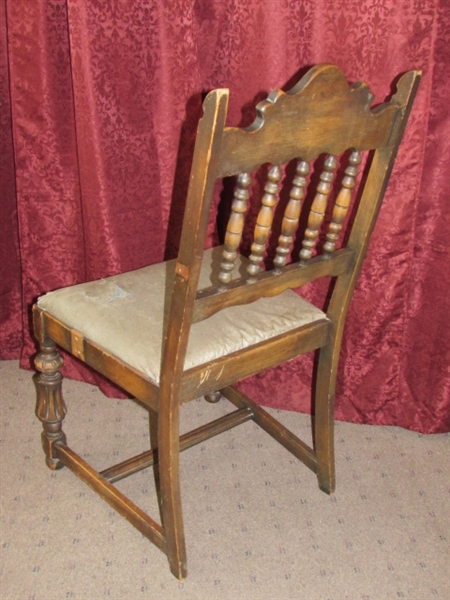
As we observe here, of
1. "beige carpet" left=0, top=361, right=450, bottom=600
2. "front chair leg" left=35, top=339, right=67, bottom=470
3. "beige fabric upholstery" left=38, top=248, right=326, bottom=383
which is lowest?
"beige carpet" left=0, top=361, right=450, bottom=600

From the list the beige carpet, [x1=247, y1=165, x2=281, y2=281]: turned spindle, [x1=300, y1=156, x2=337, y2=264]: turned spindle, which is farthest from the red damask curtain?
[x1=247, y1=165, x2=281, y2=281]: turned spindle

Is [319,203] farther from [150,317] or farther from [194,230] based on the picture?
[150,317]

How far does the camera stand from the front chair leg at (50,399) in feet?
5.36

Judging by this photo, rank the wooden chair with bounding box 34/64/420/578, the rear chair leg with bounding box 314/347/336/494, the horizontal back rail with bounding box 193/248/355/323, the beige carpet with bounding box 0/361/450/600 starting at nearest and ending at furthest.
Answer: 1. the wooden chair with bounding box 34/64/420/578
2. the horizontal back rail with bounding box 193/248/355/323
3. the beige carpet with bounding box 0/361/450/600
4. the rear chair leg with bounding box 314/347/336/494

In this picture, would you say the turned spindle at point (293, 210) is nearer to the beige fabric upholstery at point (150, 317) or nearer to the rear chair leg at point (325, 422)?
the beige fabric upholstery at point (150, 317)

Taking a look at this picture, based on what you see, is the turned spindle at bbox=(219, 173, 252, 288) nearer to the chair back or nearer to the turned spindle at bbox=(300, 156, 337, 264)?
the chair back

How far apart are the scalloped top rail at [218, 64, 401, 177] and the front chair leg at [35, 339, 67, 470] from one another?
748mm

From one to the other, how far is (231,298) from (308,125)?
0.32 meters

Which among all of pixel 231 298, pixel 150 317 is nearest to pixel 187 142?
pixel 150 317

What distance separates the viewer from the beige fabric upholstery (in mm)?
1363

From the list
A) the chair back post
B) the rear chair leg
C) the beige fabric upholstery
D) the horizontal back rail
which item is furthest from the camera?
the rear chair leg

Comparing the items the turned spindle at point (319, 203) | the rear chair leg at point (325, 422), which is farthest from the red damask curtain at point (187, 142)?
the turned spindle at point (319, 203)

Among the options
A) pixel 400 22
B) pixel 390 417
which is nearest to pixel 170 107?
pixel 400 22

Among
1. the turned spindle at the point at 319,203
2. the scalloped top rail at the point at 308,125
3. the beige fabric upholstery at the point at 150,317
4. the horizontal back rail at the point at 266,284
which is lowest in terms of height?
the beige fabric upholstery at the point at 150,317
